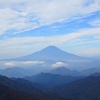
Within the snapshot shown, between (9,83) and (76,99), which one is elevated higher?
(9,83)

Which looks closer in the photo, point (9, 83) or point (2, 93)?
point (2, 93)

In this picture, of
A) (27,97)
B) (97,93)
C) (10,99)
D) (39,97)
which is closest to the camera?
(10,99)

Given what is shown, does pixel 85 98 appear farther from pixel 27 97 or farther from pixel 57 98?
pixel 27 97

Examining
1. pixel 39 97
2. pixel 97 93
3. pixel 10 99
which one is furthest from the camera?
pixel 97 93

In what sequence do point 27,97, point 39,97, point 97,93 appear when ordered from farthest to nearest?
point 97,93, point 39,97, point 27,97

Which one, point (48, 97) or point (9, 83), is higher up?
point (9, 83)

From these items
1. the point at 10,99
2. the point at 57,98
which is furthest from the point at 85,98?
the point at 10,99

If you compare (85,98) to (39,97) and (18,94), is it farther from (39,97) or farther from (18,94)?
(18,94)

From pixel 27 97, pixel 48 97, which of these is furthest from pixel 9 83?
pixel 27 97

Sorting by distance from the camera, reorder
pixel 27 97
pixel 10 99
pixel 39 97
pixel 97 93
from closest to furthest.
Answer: pixel 10 99
pixel 27 97
pixel 39 97
pixel 97 93
